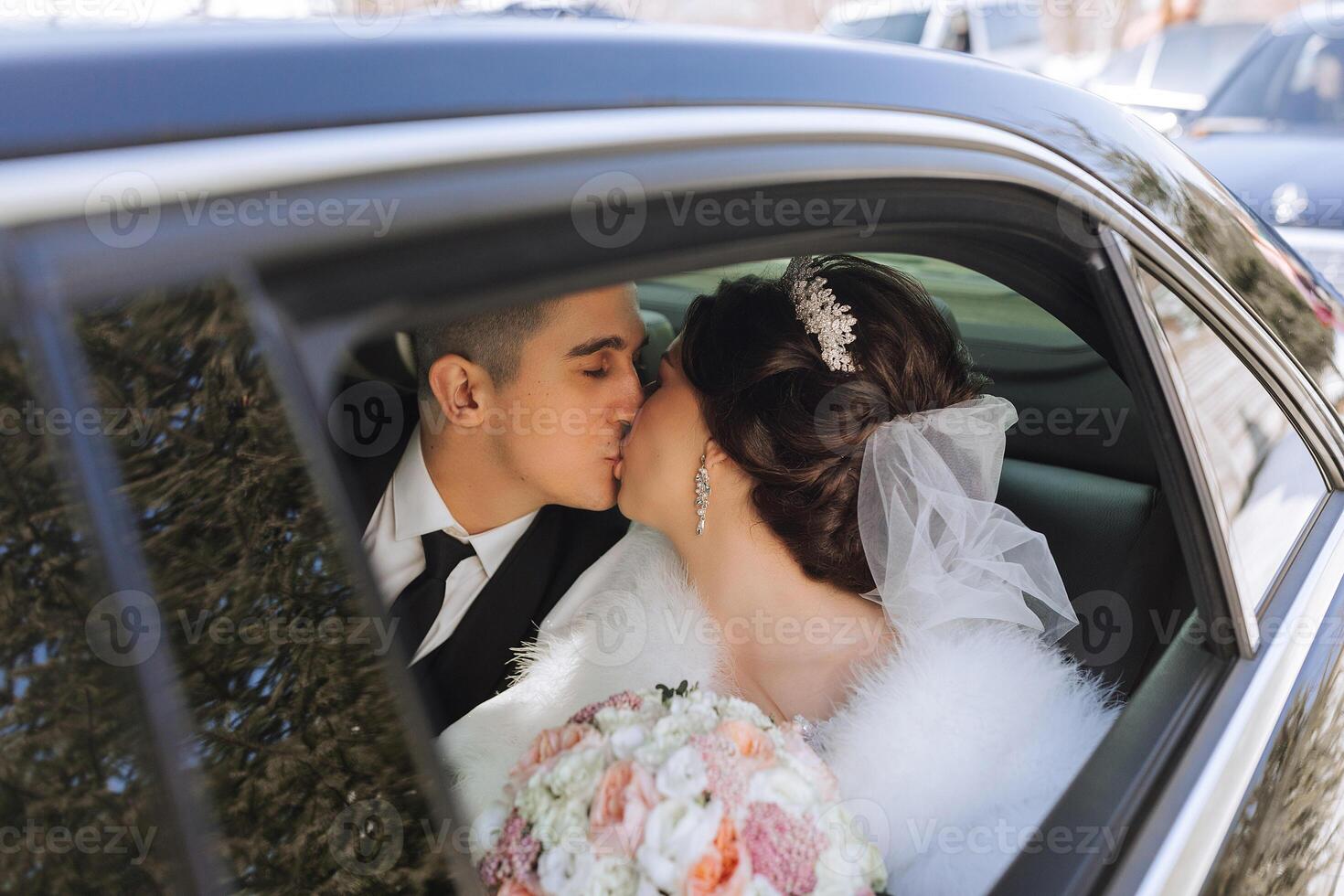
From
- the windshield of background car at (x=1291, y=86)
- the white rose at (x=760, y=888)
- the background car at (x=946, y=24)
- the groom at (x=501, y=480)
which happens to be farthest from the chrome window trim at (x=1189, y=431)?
the background car at (x=946, y=24)

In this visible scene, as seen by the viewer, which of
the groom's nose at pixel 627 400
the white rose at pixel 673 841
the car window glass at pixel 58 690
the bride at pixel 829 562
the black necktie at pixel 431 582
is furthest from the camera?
the black necktie at pixel 431 582

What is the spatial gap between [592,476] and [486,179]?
53.6 inches

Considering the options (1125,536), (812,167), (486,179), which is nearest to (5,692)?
(486,179)

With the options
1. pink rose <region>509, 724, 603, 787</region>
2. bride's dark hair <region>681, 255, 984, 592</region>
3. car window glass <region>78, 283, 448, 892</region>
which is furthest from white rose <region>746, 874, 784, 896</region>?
bride's dark hair <region>681, 255, 984, 592</region>

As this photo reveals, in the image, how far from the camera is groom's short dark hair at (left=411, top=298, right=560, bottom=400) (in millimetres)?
1902

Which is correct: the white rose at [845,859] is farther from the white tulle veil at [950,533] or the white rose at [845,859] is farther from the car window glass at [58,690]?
the car window glass at [58,690]

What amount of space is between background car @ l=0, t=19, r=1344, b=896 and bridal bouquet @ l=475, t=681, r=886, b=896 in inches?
8.3

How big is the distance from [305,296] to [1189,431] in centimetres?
Result: 108

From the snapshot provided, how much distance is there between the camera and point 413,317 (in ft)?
2.05

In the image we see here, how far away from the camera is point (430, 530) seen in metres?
2.19

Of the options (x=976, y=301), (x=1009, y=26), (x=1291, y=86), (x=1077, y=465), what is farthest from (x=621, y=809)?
(x=1009, y=26)

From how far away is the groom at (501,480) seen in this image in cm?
194

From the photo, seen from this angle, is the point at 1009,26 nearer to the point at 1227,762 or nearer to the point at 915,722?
the point at 915,722

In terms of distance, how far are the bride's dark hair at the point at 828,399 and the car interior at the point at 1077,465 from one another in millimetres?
74
